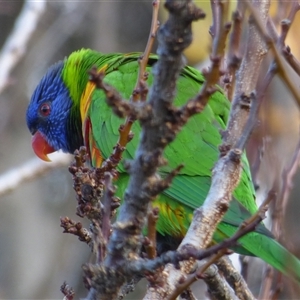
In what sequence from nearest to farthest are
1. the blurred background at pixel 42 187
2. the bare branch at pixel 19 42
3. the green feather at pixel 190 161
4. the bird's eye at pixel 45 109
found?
the green feather at pixel 190 161 < the bare branch at pixel 19 42 < the bird's eye at pixel 45 109 < the blurred background at pixel 42 187

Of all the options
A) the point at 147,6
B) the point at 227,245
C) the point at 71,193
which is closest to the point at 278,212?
the point at 227,245

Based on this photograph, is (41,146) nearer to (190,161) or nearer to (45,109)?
(45,109)

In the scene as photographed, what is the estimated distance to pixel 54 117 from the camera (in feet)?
13.2

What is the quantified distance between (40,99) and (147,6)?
4562mm

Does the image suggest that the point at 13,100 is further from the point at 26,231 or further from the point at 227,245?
the point at 227,245

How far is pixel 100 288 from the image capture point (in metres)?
1.32

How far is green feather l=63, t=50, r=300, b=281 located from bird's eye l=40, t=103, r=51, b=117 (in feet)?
2.73

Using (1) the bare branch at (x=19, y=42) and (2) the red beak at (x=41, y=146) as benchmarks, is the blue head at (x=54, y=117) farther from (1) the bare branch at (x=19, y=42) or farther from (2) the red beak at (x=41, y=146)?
(1) the bare branch at (x=19, y=42)

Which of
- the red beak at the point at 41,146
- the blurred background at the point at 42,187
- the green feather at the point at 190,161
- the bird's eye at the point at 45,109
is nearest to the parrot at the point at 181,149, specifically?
the green feather at the point at 190,161

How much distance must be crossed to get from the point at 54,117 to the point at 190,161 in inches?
58.7

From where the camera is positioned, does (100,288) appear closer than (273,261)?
Yes

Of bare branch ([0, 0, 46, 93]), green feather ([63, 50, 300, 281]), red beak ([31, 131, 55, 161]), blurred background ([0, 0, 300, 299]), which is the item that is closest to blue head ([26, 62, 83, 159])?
red beak ([31, 131, 55, 161])

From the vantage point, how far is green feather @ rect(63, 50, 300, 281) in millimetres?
2541

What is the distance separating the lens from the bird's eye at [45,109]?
13.3ft
